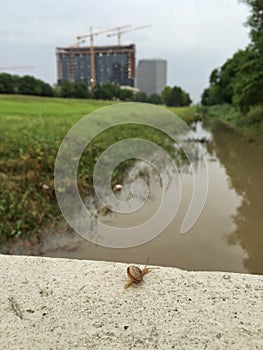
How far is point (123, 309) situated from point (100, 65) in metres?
4.32

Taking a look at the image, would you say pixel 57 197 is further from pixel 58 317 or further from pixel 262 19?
pixel 262 19

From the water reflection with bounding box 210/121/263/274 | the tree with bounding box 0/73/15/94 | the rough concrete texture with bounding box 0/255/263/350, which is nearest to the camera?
the rough concrete texture with bounding box 0/255/263/350

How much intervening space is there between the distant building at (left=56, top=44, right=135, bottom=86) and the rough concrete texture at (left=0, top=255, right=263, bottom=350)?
347 cm

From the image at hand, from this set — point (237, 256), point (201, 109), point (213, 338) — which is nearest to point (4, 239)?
point (237, 256)

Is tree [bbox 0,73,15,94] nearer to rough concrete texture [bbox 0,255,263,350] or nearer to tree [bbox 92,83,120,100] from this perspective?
tree [bbox 92,83,120,100]

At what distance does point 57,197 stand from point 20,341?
10.3ft

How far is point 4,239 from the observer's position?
3.39 m

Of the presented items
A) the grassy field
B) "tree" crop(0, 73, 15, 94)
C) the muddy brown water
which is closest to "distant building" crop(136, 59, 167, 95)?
the grassy field

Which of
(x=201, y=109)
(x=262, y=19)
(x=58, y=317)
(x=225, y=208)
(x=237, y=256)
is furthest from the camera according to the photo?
(x=201, y=109)

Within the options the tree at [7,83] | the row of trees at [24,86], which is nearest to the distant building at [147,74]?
the row of trees at [24,86]

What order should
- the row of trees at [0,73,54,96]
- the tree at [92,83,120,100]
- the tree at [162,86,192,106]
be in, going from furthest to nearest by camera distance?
the tree at [162,86,192,106]
the row of trees at [0,73,54,96]
the tree at [92,83,120,100]

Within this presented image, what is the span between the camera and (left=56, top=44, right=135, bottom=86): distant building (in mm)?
4957

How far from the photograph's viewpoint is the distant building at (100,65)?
4957mm

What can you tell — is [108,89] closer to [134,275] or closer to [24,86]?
[134,275]
